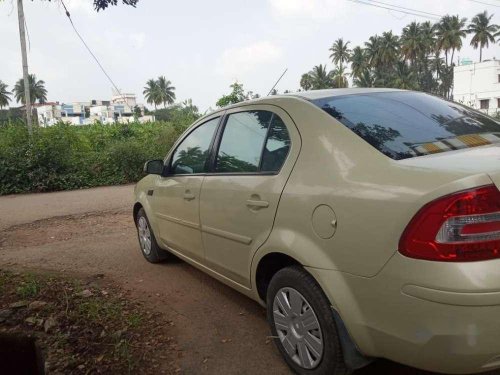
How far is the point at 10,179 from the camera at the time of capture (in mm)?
12531

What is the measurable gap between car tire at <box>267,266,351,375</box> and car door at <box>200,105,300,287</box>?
0.32 meters

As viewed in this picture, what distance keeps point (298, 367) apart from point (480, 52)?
72.0 meters

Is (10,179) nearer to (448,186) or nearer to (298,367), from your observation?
(298,367)

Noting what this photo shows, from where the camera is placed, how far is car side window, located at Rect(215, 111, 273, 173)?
3.10m

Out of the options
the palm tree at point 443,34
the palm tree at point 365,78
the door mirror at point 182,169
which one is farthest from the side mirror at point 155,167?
the palm tree at point 365,78

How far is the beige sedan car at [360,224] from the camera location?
6.20 feet

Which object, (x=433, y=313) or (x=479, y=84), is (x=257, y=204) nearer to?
(x=433, y=313)

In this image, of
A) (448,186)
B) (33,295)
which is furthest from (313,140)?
(33,295)

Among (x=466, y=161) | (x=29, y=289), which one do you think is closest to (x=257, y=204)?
(x=466, y=161)

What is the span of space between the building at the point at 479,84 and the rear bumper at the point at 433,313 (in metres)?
54.0

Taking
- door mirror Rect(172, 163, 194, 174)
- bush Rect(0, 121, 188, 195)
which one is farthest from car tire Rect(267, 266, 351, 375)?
bush Rect(0, 121, 188, 195)

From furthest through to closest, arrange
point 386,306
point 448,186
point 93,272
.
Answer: point 93,272 < point 386,306 < point 448,186

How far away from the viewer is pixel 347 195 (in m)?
2.24

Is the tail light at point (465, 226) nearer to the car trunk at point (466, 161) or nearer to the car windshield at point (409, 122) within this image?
the car trunk at point (466, 161)
